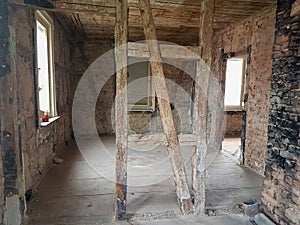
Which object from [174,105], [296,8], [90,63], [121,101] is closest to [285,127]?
[296,8]

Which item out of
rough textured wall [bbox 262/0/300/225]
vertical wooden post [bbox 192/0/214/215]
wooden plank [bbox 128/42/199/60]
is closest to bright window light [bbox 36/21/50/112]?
wooden plank [bbox 128/42/199/60]

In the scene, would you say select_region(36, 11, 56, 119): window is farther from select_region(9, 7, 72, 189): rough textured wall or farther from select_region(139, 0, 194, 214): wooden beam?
select_region(139, 0, 194, 214): wooden beam

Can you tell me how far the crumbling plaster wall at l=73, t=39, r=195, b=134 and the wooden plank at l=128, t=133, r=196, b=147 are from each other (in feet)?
12.4

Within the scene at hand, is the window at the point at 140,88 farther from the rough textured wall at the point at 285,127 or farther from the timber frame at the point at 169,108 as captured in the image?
the rough textured wall at the point at 285,127

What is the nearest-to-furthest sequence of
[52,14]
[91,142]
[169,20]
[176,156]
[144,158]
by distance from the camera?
[176,156], [52,14], [169,20], [144,158], [91,142]

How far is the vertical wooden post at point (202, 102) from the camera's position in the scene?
7.30 ft

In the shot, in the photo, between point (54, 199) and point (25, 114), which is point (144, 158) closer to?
point (54, 199)

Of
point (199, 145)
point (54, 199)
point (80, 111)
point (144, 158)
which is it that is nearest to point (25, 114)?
point (54, 199)

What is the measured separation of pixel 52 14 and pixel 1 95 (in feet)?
7.46

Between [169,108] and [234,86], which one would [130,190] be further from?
[234,86]

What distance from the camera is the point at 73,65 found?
5.77m

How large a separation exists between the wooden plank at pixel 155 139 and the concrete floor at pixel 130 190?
0.77m

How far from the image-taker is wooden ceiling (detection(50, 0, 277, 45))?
7.41 ft

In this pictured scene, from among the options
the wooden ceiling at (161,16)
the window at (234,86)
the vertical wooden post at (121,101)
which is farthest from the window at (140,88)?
the vertical wooden post at (121,101)
